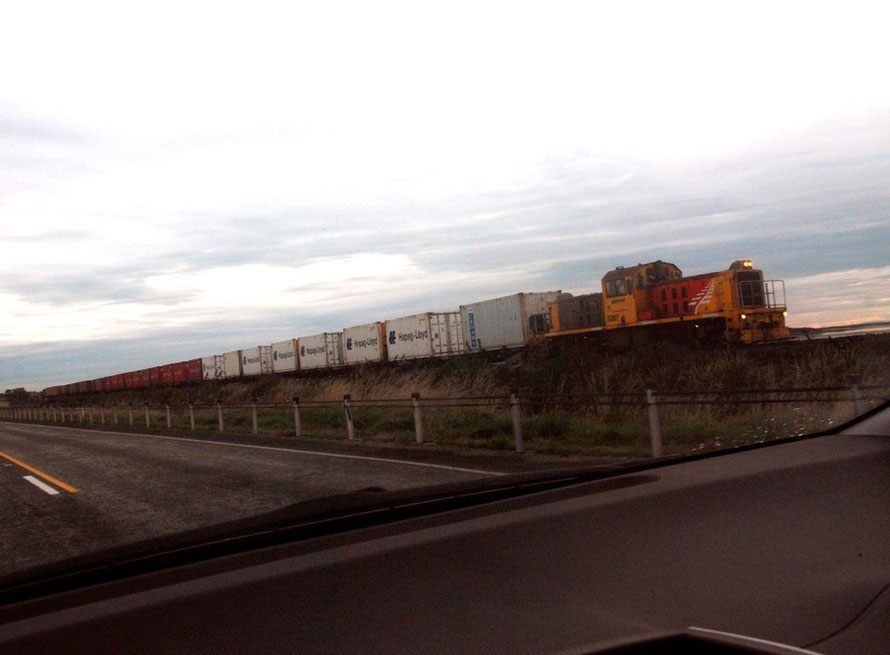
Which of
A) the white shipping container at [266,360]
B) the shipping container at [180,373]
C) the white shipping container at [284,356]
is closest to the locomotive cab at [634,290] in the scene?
the white shipping container at [284,356]

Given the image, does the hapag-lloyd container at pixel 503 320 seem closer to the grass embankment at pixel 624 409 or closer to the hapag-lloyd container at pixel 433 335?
the hapag-lloyd container at pixel 433 335

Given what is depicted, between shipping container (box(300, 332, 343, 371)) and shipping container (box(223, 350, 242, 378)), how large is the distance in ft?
34.1

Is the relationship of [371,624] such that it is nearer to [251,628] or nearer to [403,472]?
[251,628]

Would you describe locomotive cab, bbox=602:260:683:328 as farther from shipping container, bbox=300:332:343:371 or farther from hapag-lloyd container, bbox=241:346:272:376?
hapag-lloyd container, bbox=241:346:272:376

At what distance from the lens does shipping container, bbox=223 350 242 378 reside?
59.6 meters

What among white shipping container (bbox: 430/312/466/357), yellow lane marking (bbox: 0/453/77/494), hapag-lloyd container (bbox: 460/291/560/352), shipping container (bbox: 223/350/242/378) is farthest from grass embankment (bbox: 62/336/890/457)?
shipping container (bbox: 223/350/242/378)

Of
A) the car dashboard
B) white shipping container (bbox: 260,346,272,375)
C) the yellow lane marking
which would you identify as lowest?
the yellow lane marking

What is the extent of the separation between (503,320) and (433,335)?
4964mm

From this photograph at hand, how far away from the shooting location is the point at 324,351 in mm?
49688

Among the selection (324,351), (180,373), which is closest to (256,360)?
(324,351)

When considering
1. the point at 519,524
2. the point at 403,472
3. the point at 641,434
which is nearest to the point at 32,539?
the point at 403,472

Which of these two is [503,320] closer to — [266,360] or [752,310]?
[752,310]

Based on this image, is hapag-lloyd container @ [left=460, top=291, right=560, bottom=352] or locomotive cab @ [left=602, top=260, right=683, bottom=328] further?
hapag-lloyd container @ [left=460, top=291, right=560, bottom=352]

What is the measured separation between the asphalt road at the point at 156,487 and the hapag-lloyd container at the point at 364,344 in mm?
30041
